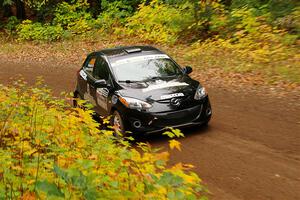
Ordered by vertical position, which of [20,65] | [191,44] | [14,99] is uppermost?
[14,99]

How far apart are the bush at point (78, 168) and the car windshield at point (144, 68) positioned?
2.50 m

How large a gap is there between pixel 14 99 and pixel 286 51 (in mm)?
9952

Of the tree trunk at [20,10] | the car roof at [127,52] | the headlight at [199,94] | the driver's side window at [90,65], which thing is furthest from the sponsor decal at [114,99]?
the tree trunk at [20,10]

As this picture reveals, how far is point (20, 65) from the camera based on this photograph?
2177 centimetres

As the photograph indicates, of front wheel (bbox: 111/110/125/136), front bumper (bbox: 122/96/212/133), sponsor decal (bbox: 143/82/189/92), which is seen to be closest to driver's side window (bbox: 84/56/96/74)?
front wheel (bbox: 111/110/125/136)

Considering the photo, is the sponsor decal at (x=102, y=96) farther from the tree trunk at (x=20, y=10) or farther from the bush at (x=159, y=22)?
the tree trunk at (x=20, y=10)

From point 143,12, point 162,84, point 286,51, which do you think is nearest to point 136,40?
point 143,12

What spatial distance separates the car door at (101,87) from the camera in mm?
9281

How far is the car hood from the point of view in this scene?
27.8ft

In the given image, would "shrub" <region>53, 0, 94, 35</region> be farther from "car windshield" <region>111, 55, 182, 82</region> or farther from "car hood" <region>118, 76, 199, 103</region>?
"car hood" <region>118, 76, 199, 103</region>

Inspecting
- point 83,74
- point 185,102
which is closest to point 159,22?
point 83,74

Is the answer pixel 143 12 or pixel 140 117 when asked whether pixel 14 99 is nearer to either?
pixel 140 117

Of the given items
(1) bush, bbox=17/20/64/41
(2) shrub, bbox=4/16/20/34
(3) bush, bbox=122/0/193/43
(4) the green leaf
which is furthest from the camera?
(2) shrub, bbox=4/16/20/34

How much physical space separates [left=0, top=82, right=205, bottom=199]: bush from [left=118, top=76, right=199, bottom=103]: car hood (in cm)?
196
